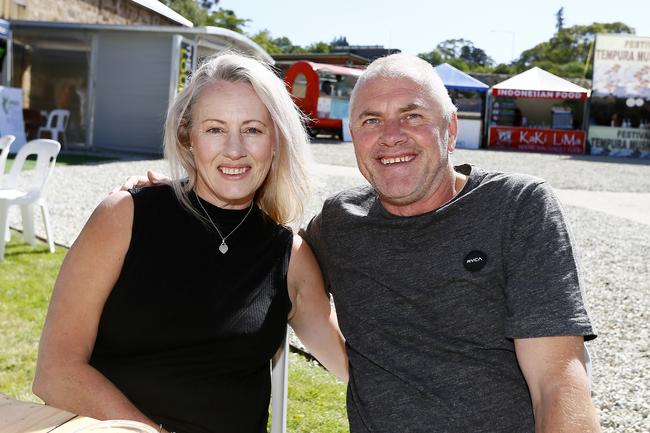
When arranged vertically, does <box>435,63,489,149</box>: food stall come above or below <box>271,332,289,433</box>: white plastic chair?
above

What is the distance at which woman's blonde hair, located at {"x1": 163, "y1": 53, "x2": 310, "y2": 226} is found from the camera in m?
1.96

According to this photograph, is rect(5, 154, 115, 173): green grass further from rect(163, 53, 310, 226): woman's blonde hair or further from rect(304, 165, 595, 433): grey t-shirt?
rect(304, 165, 595, 433): grey t-shirt

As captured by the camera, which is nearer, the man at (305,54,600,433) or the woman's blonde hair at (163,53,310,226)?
the man at (305,54,600,433)

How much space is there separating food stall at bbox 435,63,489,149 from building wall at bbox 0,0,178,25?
34.3 ft

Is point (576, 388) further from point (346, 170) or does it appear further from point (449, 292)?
point (346, 170)

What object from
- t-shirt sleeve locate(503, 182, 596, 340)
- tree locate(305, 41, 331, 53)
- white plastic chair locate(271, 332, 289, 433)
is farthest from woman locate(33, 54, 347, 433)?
tree locate(305, 41, 331, 53)

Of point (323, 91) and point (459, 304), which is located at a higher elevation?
point (323, 91)

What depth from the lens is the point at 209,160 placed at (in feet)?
6.52

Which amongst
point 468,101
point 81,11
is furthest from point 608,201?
point 468,101

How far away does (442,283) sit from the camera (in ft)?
6.13

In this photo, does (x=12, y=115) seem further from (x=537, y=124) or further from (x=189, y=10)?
(x=189, y=10)

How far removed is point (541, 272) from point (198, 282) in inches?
34.8

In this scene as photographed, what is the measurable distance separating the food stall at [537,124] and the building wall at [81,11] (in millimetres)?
13008

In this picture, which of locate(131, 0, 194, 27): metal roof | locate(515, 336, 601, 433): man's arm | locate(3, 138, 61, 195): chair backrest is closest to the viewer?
locate(515, 336, 601, 433): man's arm
